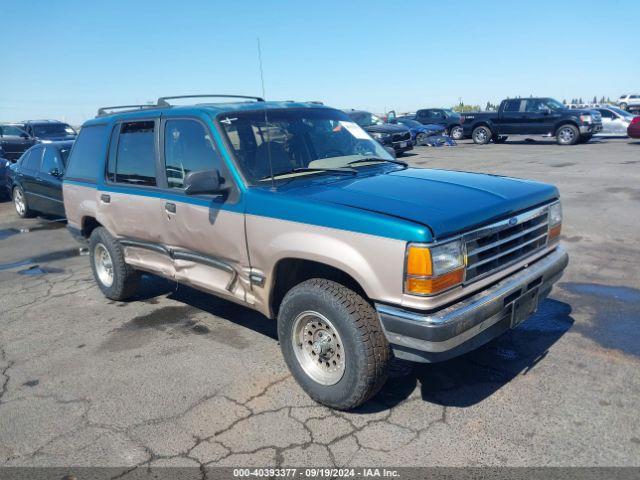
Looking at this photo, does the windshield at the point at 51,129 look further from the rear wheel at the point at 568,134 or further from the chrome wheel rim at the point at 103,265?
the rear wheel at the point at 568,134

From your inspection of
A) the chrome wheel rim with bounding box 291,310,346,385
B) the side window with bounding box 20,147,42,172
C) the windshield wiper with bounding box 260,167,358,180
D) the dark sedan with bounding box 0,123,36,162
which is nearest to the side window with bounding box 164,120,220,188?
the windshield wiper with bounding box 260,167,358,180

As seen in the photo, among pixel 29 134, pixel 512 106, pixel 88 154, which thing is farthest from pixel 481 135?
pixel 88 154

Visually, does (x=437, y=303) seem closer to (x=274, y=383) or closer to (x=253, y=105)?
(x=274, y=383)

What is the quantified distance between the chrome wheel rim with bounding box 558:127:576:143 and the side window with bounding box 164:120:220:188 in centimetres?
2032

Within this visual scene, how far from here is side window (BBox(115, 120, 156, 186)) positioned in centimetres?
451

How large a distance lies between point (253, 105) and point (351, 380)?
7.91 feet

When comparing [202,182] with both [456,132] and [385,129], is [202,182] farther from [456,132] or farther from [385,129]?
[456,132]

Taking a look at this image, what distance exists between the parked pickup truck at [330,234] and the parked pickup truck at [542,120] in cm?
1893

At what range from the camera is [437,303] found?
283 cm

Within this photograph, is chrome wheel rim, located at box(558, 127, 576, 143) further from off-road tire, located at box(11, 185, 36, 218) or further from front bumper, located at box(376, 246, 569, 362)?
front bumper, located at box(376, 246, 569, 362)

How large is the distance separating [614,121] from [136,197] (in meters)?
24.0

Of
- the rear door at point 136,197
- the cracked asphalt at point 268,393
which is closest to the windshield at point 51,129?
the cracked asphalt at point 268,393

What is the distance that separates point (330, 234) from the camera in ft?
10.0

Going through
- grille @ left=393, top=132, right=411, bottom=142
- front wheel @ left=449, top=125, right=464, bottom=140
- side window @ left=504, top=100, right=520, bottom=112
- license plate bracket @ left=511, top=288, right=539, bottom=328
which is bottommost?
license plate bracket @ left=511, top=288, right=539, bottom=328
